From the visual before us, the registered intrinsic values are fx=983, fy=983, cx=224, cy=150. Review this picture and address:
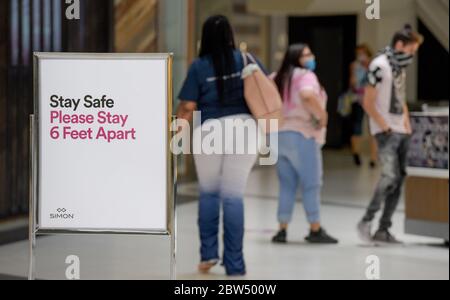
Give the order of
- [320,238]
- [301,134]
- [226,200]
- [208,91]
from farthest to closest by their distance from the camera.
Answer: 1. [320,238]
2. [301,134]
3. [226,200]
4. [208,91]

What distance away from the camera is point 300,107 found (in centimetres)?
709

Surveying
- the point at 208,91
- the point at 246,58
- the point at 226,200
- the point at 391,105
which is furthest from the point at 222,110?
the point at 391,105

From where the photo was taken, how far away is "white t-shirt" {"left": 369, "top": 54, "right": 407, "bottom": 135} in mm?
6992

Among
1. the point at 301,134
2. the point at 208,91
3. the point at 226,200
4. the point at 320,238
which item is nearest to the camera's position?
the point at 208,91

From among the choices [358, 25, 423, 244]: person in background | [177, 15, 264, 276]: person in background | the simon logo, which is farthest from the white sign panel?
[358, 25, 423, 244]: person in background

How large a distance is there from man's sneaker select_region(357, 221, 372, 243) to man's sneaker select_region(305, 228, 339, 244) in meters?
0.20

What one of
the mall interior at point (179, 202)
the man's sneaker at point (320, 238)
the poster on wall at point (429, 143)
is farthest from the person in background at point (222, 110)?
the poster on wall at point (429, 143)

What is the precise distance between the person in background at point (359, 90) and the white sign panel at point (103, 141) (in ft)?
28.3

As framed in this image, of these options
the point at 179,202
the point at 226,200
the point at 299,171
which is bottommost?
the point at 179,202

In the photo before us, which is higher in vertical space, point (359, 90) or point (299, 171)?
point (359, 90)

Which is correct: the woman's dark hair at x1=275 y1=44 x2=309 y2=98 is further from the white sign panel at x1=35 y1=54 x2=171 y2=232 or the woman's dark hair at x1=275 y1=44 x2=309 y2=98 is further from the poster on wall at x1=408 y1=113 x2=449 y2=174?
the white sign panel at x1=35 y1=54 x2=171 y2=232

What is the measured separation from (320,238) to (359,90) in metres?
6.30

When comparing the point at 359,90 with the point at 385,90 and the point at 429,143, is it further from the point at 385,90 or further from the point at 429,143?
the point at 385,90

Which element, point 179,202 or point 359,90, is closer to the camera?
point 179,202
